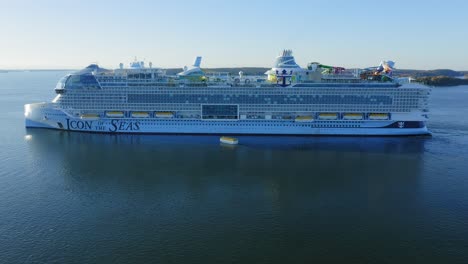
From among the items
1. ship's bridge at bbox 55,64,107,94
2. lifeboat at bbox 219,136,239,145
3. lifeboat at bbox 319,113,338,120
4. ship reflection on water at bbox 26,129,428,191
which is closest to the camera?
ship reflection on water at bbox 26,129,428,191

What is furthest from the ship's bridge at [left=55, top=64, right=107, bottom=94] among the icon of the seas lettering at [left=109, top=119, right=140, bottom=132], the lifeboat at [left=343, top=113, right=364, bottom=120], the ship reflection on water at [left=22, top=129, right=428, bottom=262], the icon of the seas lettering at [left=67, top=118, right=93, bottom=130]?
the lifeboat at [left=343, top=113, right=364, bottom=120]

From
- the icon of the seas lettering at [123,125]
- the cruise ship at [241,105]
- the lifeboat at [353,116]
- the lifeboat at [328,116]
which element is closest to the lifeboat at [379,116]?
the cruise ship at [241,105]

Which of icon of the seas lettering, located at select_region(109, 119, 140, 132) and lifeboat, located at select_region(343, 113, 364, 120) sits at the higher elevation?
lifeboat, located at select_region(343, 113, 364, 120)

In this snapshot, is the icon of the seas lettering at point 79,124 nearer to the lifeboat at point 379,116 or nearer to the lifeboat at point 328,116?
the lifeboat at point 328,116

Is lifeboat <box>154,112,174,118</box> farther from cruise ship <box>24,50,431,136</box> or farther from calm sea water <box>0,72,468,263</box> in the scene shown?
calm sea water <box>0,72,468,263</box>

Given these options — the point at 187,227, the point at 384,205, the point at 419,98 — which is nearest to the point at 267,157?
the point at 384,205
